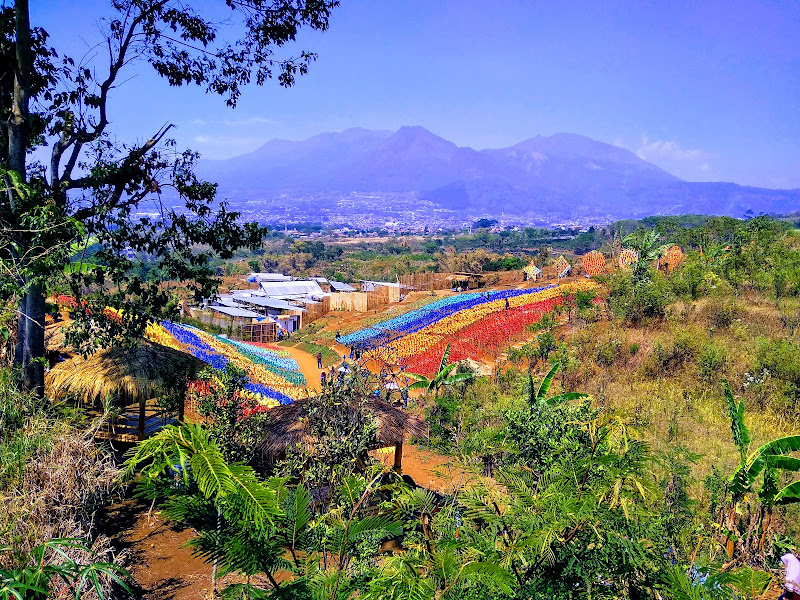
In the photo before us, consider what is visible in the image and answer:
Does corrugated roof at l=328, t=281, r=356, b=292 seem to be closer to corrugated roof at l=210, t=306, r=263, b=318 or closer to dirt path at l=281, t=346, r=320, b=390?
corrugated roof at l=210, t=306, r=263, b=318

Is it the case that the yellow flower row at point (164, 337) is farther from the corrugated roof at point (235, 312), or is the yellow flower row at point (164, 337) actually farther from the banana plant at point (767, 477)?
the banana plant at point (767, 477)

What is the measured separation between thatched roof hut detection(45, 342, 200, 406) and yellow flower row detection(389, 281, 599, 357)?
34.4 feet

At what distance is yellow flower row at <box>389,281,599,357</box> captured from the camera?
1902 cm

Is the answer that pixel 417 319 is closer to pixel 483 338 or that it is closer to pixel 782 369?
pixel 483 338

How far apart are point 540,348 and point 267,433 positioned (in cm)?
871

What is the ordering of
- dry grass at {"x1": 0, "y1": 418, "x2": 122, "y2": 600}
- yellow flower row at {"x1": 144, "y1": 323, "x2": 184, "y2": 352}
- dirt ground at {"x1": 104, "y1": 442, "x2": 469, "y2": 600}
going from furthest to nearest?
yellow flower row at {"x1": 144, "y1": 323, "x2": 184, "y2": 352}
dirt ground at {"x1": 104, "y1": 442, "x2": 469, "y2": 600}
dry grass at {"x1": 0, "y1": 418, "x2": 122, "y2": 600}

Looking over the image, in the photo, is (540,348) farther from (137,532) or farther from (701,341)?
(137,532)

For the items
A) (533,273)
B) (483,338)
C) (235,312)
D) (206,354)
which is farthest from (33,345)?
(533,273)

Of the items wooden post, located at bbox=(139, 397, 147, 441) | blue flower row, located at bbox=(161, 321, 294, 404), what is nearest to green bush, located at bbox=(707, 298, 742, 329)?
blue flower row, located at bbox=(161, 321, 294, 404)

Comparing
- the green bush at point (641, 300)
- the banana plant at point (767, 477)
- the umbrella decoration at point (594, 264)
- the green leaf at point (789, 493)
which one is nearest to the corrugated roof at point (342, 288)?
the umbrella decoration at point (594, 264)

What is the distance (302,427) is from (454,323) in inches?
612

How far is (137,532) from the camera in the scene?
5805mm

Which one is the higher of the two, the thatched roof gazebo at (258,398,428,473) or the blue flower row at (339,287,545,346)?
the thatched roof gazebo at (258,398,428,473)

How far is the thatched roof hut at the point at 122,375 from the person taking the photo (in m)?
7.70
